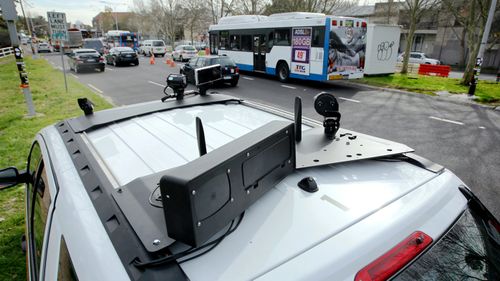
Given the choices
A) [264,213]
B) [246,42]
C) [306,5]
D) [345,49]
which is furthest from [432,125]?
[306,5]

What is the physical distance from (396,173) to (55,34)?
14.3 meters

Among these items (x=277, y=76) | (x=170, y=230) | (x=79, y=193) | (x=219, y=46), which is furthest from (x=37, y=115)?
(x=219, y=46)

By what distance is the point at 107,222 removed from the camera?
1062 mm

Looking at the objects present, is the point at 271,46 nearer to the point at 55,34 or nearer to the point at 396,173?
the point at 55,34

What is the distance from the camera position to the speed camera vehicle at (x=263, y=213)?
0.89 m

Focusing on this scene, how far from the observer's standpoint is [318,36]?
45.3 ft

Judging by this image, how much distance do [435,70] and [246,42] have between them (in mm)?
12601

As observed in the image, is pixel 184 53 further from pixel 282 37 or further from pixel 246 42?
pixel 282 37

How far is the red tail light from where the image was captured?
0.91 meters

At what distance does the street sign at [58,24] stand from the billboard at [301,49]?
10.1m

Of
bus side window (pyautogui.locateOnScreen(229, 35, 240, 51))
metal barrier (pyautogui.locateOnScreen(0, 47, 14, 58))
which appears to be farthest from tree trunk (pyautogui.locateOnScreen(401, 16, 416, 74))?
metal barrier (pyautogui.locateOnScreen(0, 47, 14, 58))

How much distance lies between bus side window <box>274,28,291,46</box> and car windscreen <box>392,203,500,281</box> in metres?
15.1

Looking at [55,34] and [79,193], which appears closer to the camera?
[79,193]

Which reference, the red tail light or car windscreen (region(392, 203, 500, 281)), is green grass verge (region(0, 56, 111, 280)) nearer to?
the red tail light
